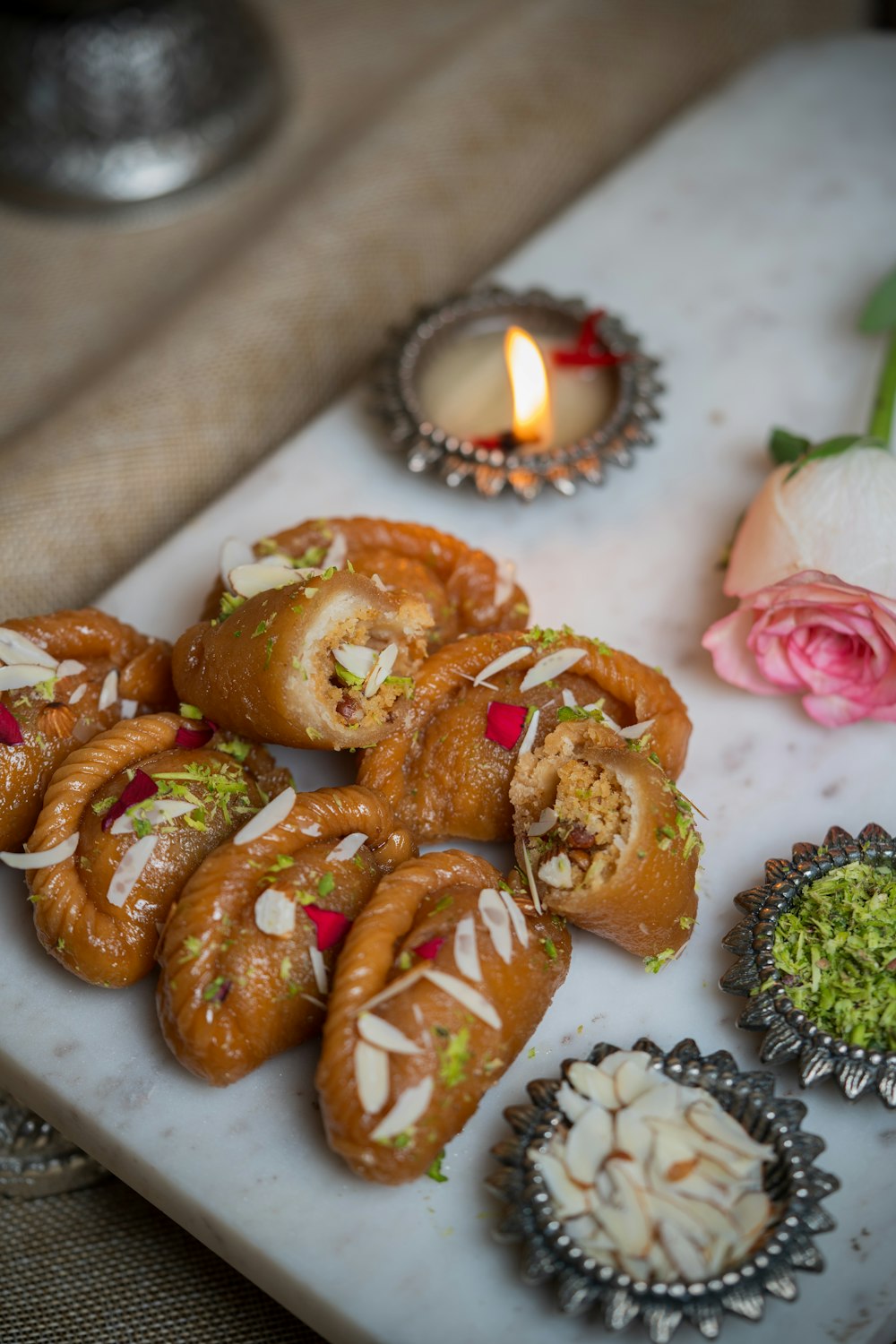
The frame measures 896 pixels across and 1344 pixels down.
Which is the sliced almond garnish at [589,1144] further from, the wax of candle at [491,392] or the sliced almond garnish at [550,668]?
the wax of candle at [491,392]

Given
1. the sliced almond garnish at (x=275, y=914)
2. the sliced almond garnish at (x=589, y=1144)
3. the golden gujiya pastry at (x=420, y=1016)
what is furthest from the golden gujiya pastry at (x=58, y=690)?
the sliced almond garnish at (x=589, y=1144)

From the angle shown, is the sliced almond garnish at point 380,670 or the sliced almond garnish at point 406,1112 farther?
the sliced almond garnish at point 380,670

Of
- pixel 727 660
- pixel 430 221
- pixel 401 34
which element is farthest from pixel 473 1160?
pixel 401 34

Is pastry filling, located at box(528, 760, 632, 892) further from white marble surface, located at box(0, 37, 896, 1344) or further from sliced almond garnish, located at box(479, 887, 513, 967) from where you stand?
white marble surface, located at box(0, 37, 896, 1344)

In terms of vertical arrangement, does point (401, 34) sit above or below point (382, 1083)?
above

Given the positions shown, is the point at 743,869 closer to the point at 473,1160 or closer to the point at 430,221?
the point at 473,1160

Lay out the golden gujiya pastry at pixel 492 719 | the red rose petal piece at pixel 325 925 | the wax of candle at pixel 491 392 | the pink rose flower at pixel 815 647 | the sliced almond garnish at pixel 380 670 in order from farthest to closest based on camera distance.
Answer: the wax of candle at pixel 491 392, the pink rose flower at pixel 815 647, the golden gujiya pastry at pixel 492 719, the sliced almond garnish at pixel 380 670, the red rose petal piece at pixel 325 925

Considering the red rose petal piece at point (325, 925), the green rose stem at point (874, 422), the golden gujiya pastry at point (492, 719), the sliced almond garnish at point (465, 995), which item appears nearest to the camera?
the sliced almond garnish at point (465, 995)
